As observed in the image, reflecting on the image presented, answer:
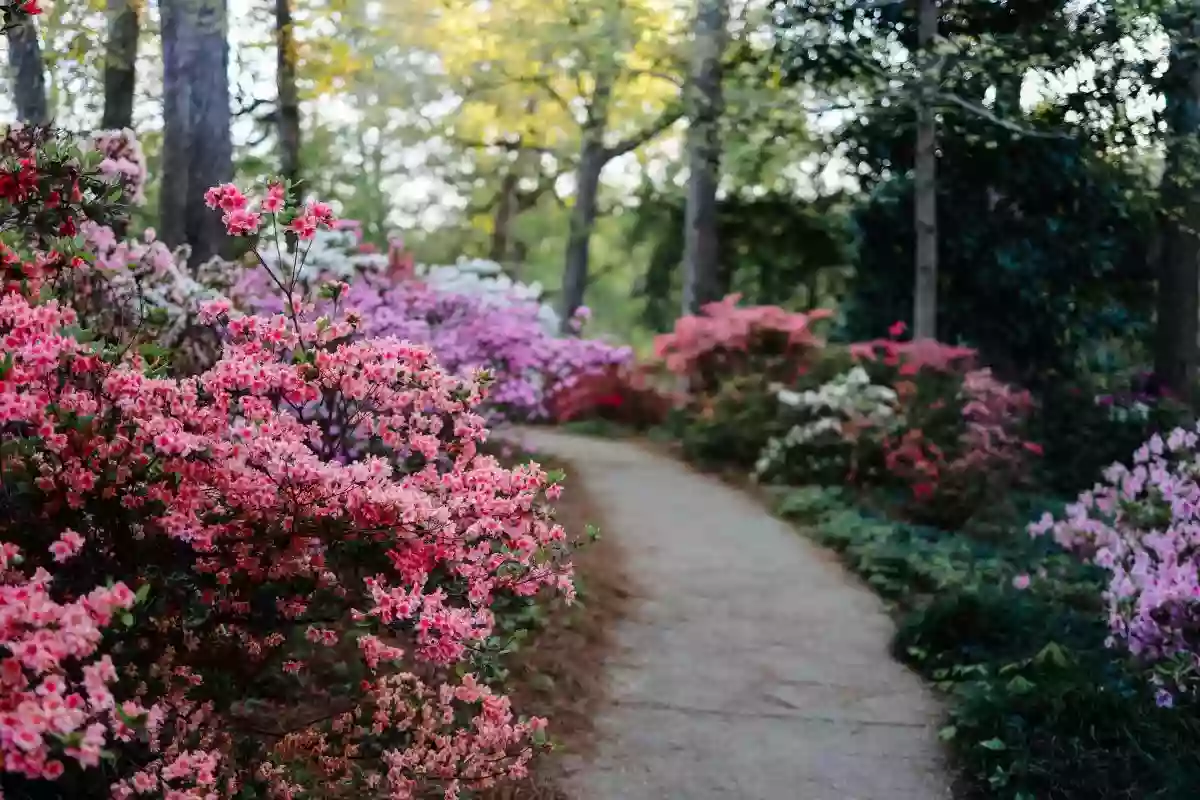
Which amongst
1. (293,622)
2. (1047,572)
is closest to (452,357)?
(1047,572)

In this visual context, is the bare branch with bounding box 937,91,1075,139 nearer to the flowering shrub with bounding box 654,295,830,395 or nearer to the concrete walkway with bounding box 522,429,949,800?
the flowering shrub with bounding box 654,295,830,395

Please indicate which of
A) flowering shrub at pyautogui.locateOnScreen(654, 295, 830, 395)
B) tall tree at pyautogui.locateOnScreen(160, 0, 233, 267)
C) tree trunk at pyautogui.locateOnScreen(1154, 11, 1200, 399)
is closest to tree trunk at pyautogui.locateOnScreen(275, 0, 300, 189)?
tall tree at pyautogui.locateOnScreen(160, 0, 233, 267)

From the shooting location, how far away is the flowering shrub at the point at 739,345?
1065 cm

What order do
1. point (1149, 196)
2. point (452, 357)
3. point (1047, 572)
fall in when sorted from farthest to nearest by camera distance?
point (1149, 196), point (452, 357), point (1047, 572)

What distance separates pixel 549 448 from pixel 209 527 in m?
7.73

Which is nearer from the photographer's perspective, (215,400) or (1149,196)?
(215,400)

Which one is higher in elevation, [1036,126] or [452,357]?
[1036,126]

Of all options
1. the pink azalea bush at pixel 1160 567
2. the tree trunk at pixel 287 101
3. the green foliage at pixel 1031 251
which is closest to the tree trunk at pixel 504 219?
the tree trunk at pixel 287 101

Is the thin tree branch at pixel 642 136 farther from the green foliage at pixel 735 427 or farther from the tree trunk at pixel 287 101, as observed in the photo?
the tree trunk at pixel 287 101

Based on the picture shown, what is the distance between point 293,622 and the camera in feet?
9.56

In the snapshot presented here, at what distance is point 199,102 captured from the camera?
685 cm

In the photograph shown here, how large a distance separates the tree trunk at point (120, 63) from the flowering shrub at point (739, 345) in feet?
17.2

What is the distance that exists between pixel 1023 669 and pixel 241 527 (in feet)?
10.6

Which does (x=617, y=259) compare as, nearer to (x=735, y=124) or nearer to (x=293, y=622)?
(x=735, y=124)
